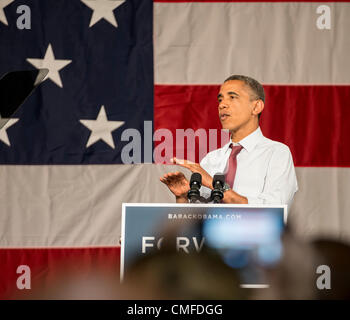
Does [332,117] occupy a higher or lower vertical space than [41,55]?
lower

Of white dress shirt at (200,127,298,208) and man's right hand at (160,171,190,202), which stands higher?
white dress shirt at (200,127,298,208)

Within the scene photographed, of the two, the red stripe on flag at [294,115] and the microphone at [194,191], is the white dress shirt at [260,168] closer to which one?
the red stripe on flag at [294,115]

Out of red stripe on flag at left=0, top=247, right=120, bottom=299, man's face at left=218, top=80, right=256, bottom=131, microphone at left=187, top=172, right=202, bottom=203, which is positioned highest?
man's face at left=218, top=80, right=256, bottom=131

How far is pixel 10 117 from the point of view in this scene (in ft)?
8.75

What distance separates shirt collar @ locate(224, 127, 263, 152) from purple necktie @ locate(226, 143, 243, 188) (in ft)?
0.10

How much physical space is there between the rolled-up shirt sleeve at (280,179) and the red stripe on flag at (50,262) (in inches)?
33.7

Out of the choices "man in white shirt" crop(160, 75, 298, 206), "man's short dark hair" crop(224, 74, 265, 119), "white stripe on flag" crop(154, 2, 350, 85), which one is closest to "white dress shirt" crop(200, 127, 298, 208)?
"man in white shirt" crop(160, 75, 298, 206)

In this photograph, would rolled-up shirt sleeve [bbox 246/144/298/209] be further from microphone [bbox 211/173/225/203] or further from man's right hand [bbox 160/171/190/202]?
microphone [bbox 211/173/225/203]

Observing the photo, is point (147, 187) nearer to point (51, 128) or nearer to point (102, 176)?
point (102, 176)

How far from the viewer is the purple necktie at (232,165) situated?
2662 millimetres

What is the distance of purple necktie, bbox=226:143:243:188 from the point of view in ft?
8.73
